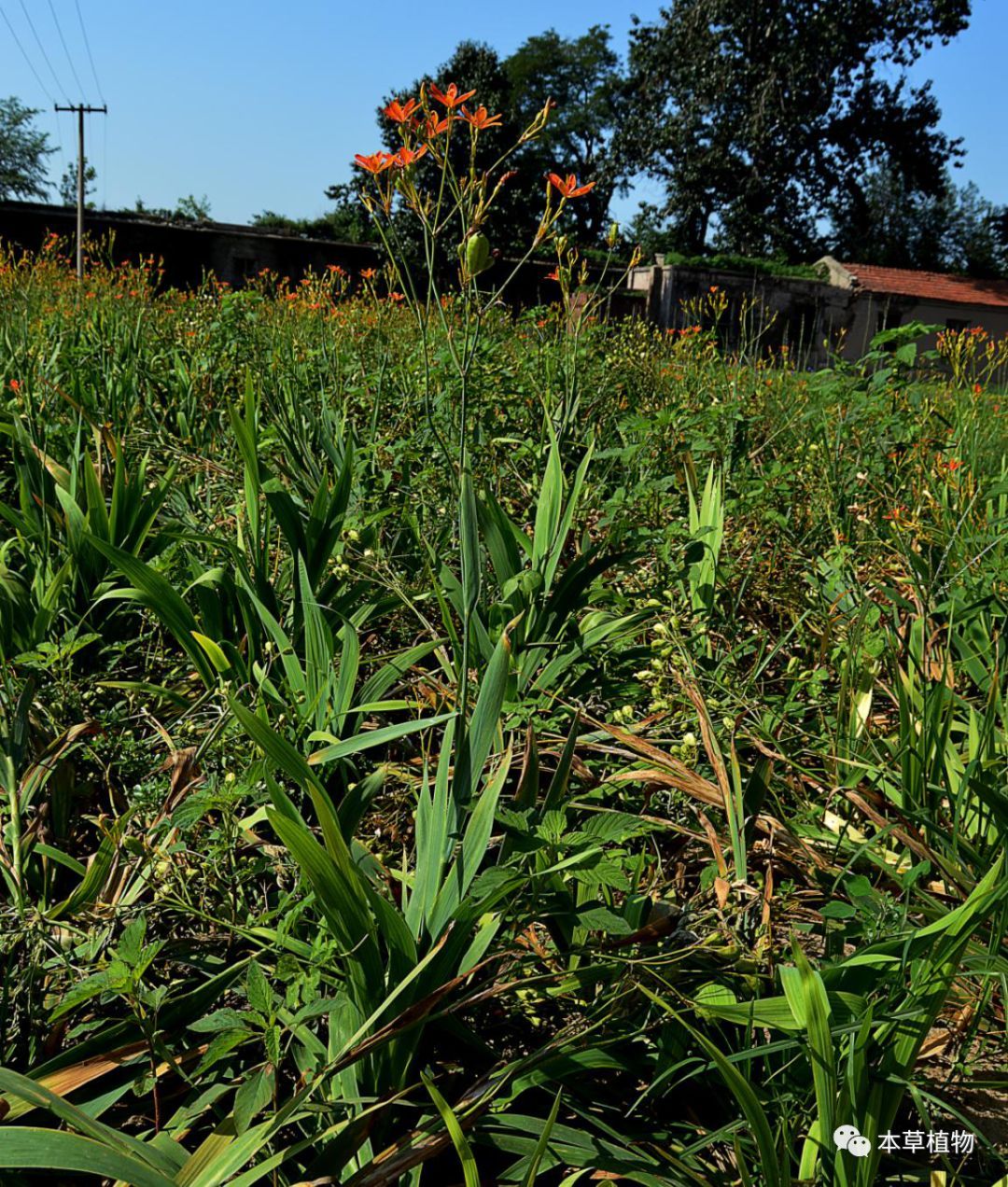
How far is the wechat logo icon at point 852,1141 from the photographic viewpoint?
100 centimetres

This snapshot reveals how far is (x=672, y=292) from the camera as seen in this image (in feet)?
79.8

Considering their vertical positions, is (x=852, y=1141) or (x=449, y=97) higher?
(x=449, y=97)

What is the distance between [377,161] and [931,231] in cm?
5789

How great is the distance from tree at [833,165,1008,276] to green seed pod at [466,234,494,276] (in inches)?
1822

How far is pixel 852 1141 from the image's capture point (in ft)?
3.30

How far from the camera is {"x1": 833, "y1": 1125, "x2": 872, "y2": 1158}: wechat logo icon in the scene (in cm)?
100

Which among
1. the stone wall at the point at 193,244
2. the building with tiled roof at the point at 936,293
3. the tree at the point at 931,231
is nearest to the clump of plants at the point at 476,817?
the stone wall at the point at 193,244

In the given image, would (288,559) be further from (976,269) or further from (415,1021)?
(976,269)

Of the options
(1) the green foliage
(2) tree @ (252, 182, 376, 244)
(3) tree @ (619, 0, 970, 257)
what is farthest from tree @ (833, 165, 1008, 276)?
(1) the green foliage

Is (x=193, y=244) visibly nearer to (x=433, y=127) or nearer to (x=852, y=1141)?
(x=433, y=127)

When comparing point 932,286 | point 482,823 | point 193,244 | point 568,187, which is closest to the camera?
point 482,823

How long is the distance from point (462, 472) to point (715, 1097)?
2.96 ft

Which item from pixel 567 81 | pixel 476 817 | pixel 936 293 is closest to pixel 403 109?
pixel 476 817

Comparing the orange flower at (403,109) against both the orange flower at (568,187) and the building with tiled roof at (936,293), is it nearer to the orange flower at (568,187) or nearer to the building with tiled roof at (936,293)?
the orange flower at (568,187)
